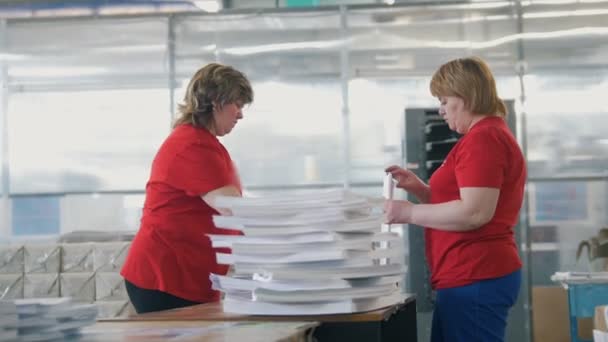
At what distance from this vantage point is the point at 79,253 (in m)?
5.82

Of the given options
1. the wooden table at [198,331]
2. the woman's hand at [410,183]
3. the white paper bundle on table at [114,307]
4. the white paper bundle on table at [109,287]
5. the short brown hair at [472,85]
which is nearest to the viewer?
the wooden table at [198,331]

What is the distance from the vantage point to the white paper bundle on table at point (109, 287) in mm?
5609

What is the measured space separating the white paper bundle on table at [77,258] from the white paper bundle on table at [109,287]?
11 cm

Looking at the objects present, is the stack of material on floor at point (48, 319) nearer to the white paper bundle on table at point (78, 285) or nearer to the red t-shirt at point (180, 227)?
the red t-shirt at point (180, 227)

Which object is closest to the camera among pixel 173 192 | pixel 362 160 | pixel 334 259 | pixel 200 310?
pixel 334 259

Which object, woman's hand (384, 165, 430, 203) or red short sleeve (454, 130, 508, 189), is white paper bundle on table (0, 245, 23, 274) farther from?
red short sleeve (454, 130, 508, 189)

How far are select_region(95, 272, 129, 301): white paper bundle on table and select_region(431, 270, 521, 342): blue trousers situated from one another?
12.0ft

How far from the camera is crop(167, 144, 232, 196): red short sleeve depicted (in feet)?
7.78

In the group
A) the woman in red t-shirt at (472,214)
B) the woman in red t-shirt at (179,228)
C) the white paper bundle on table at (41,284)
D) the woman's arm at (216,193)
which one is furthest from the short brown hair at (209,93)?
the white paper bundle on table at (41,284)

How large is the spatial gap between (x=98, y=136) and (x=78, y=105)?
30cm

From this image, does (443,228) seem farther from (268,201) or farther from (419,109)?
(419,109)

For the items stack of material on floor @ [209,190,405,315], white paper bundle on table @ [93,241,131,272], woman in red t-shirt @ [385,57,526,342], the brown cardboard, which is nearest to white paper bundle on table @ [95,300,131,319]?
white paper bundle on table @ [93,241,131,272]

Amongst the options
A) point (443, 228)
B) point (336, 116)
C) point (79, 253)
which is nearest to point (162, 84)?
point (336, 116)

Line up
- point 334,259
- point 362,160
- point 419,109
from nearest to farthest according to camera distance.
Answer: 1. point 334,259
2. point 419,109
3. point 362,160
